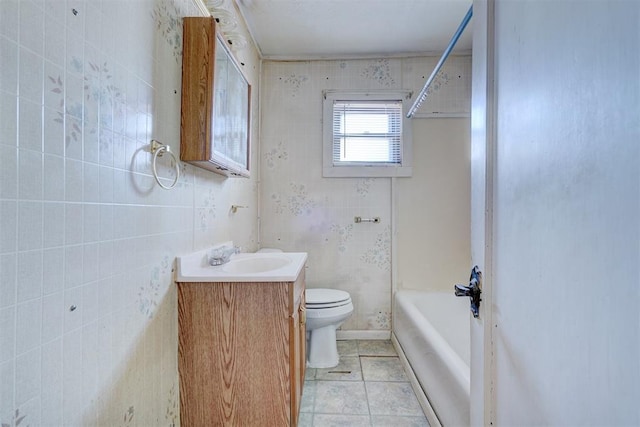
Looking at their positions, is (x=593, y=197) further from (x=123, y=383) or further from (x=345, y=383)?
(x=345, y=383)

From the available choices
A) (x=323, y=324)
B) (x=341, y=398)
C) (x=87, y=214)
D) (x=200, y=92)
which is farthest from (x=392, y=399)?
(x=200, y=92)

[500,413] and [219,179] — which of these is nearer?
[500,413]

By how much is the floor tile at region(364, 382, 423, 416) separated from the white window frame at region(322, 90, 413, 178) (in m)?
1.52

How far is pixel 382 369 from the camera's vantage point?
2082 millimetres

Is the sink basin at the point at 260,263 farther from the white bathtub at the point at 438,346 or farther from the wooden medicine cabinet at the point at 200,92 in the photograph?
the white bathtub at the point at 438,346

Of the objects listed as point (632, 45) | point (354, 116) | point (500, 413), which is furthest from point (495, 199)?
point (354, 116)

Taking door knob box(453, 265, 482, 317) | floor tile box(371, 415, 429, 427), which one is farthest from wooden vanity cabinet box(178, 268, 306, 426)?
door knob box(453, 265, 482, 317)

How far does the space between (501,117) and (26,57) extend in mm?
1014

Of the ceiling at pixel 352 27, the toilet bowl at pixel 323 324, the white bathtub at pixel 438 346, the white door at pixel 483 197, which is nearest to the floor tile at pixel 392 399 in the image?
the white bathtub at pixel 438 346

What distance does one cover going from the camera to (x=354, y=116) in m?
2.61

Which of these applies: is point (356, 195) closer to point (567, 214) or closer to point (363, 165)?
point (363, 165)

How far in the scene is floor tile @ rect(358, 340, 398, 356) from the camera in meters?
2.31

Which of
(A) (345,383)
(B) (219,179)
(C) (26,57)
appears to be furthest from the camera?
(A) (345,383)

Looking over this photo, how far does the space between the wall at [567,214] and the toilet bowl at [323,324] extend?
4.64ft
